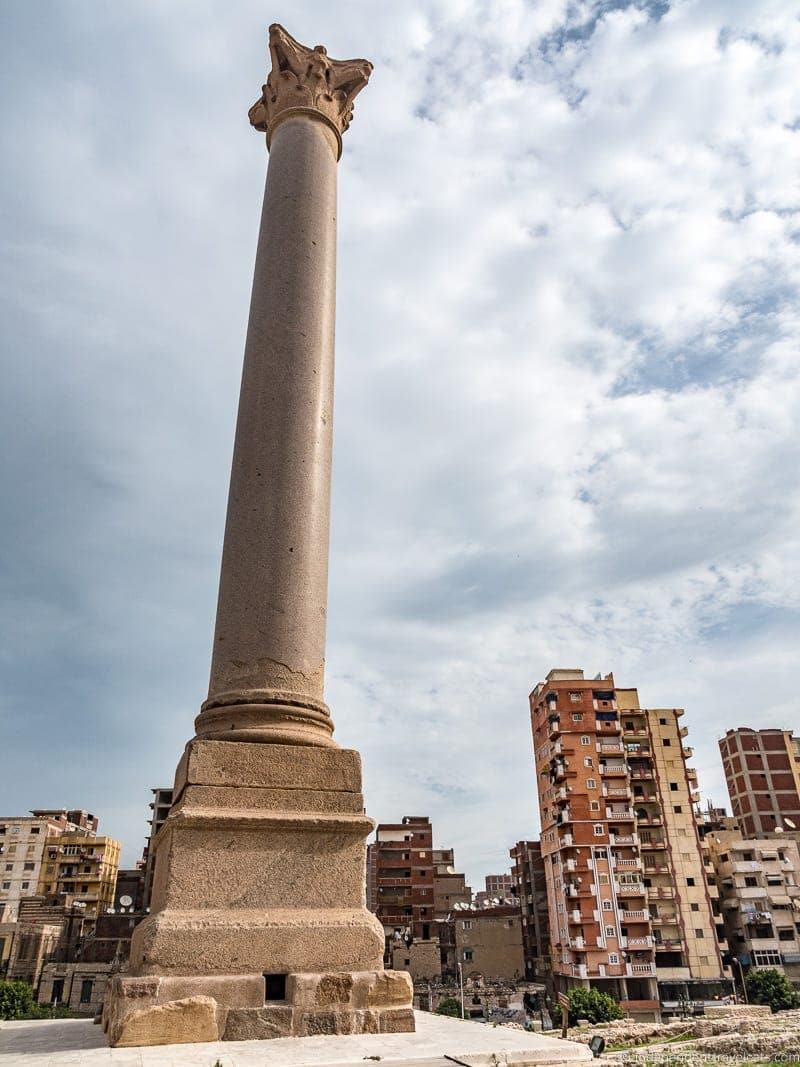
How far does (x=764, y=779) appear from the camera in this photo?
72.3 metres

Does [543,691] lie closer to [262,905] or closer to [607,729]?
[607,729]

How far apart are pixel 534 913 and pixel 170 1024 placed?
2372 inches

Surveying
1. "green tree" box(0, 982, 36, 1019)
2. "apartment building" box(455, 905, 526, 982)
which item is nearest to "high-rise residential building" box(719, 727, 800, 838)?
"apartment building" box(455, 905, 526, 982)

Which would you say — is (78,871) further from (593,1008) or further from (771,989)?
(771,989)

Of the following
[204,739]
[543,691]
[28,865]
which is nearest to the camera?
[204,739]

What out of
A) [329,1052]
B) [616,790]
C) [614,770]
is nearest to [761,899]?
[616,790]

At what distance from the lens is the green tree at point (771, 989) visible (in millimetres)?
44469

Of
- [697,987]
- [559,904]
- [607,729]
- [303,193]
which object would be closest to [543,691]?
[607,729]

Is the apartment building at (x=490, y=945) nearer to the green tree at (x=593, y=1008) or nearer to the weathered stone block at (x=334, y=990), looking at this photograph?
the green tree at (x=593, y=1008)

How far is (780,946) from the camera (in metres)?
52.2

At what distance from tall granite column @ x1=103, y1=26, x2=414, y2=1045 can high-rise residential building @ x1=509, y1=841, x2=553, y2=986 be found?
54853 millimetres

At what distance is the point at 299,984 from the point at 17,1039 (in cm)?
259

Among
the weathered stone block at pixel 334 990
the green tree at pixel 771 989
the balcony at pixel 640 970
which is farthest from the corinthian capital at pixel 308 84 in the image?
the green tree at pixel 771 989

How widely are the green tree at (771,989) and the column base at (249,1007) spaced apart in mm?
47060
